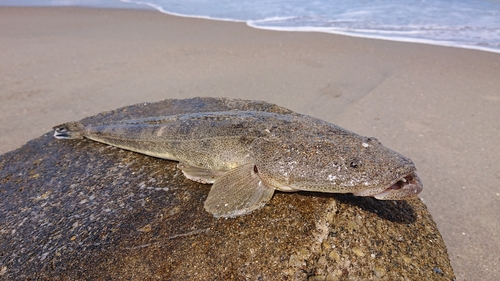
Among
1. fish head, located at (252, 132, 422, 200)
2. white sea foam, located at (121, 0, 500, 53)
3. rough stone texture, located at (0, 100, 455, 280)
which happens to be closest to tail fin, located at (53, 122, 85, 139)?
rough stone texture, located at (0, 100, 455, 280)

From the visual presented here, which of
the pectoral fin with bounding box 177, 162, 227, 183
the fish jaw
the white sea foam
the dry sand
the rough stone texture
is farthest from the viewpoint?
the white sea foam

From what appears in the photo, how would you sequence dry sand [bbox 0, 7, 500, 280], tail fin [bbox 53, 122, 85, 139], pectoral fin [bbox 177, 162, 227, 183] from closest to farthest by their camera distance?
1. pectoral fin [bbox 177, 162, 227, 183]
2. tail fin [bbox 53, 122, 85, 139]
3. dry sand [bbox 0, 7, 500, 280]

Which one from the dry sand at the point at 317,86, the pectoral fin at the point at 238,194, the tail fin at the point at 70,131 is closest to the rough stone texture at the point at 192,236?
the pectoral fin at the point at 238,194

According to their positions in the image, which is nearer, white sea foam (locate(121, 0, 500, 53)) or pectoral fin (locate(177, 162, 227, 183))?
pectoral fin (locate(177, 162, 227, 183))

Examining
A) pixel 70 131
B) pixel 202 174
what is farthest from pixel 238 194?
pixel 70 131

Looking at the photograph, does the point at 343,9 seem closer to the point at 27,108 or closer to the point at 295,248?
the point at 27,108

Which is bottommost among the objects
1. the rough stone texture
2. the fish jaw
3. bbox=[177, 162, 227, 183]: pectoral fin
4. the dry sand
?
the dry sand

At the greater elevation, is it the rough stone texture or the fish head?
the fish head

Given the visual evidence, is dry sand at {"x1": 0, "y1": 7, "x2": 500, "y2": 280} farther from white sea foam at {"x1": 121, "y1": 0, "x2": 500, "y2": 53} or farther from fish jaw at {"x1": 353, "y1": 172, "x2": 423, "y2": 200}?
fish jaw at {"x1": 353, "y1": 172, "x2": 423, "y2": 200}

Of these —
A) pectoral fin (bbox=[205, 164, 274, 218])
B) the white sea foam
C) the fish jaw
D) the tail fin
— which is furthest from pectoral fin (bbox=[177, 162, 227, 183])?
the white sea foam
